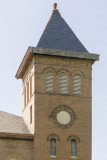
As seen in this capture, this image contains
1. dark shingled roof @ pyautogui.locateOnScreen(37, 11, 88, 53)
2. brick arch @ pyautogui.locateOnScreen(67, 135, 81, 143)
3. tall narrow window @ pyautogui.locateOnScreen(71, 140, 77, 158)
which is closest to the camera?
tall narrow window @ pyautogui.locateOnScreen(71, 140, 77, 158)

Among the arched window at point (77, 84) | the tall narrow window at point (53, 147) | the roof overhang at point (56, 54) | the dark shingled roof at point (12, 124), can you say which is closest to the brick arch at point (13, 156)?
the dark shingled roof at point (12, 124)

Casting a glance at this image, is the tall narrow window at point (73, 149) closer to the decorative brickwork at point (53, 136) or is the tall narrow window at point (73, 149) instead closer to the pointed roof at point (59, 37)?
the decorative brickwork at point (53, 136)

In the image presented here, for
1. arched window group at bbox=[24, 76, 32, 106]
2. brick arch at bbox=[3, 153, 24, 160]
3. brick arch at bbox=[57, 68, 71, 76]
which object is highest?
brick arch at bbox=[57, 68, 71, 76]

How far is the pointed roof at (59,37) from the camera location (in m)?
33.1

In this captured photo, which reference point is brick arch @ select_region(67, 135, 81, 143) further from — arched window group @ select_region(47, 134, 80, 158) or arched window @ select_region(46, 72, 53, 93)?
arched window @ select_region(46, 72, 53, 93)

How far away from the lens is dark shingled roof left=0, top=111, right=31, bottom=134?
3155 centimetres

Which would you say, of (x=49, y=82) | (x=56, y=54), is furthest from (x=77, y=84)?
(x=56, y=54)

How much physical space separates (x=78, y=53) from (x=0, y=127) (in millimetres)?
8070

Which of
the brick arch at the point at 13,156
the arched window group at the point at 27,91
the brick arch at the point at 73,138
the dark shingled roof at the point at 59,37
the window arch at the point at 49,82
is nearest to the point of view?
the brick arch at the point at 13,156

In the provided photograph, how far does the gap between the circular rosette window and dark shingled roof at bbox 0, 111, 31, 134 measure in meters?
2.33

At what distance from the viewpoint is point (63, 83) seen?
3256 centimetres

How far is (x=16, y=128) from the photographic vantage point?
32.2 m

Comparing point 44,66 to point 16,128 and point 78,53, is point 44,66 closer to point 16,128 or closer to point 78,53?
point 78,53

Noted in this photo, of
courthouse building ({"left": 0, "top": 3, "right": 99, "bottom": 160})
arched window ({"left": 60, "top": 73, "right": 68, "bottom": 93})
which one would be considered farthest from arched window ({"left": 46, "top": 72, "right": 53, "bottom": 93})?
arched window ({"left": 60, "top": 73, "right": 68, "bottom": 93})
